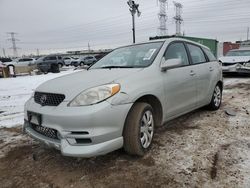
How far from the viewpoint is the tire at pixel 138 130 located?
2.76m

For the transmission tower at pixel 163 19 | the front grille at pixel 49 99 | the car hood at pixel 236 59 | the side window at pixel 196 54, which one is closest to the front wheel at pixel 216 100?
the side window at pixel 196 54

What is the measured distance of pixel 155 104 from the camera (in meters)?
3.28

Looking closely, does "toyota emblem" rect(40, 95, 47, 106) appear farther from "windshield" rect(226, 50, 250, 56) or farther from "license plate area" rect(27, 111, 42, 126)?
"windshield" rect(226, 50, 250, 56)

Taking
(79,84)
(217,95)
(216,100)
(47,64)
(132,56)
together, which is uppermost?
(132,56)

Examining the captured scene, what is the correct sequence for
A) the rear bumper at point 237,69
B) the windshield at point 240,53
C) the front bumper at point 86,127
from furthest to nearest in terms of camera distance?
1. the windshield at point 240,53
2. the rear bumper at point 237,69
3. the front bumper at point 86,127

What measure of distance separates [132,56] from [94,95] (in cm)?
141

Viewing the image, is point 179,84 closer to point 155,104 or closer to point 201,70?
point 155,104

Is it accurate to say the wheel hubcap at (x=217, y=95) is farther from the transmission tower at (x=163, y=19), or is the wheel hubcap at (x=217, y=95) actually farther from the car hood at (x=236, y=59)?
the transmission tower at (x=163, y=19)

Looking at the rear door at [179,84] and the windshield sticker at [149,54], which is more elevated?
the windshield sticker at [149,54]

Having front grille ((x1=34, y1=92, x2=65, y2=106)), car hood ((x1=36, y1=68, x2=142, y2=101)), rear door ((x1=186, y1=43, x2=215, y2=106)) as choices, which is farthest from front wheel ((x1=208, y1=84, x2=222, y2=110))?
front grille ((x1=34, y1=92, x2=65, y2=106))

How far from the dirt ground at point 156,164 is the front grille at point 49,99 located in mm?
830

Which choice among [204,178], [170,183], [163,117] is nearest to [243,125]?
[163,117]

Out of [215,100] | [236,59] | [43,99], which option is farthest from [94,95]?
[236,59]

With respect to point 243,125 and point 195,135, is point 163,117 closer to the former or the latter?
point 195,135
